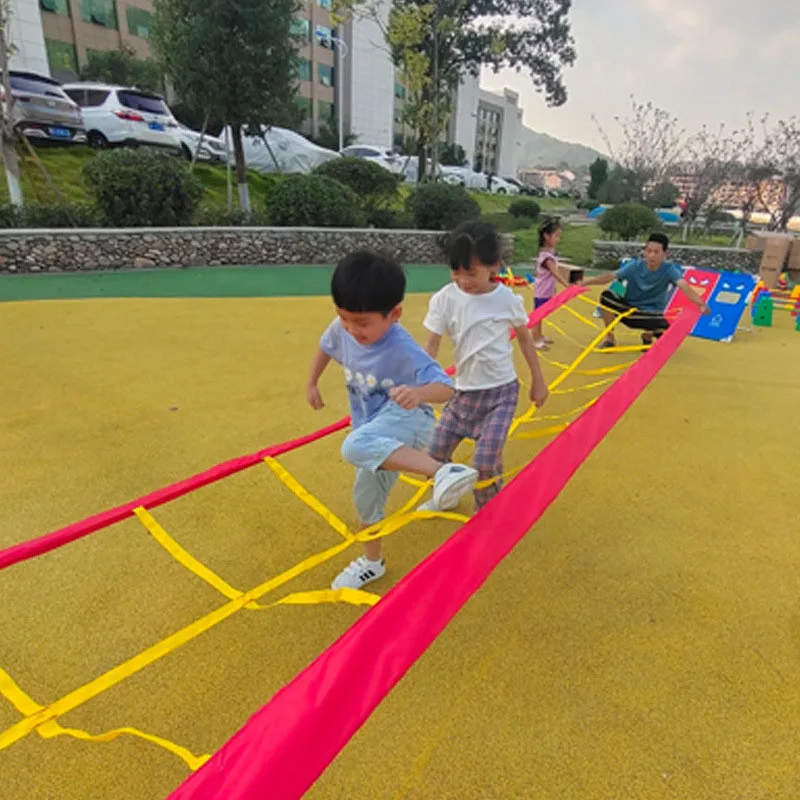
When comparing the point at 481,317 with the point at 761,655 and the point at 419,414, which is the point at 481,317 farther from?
the point at 761,655

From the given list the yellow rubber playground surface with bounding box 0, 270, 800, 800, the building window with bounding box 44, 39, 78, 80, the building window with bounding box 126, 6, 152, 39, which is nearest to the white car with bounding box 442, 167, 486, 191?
the building window with bounding box 126, 6, 152, 39

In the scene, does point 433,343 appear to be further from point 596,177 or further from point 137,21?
point 596,177

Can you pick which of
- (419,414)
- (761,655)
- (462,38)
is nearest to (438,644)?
(419,414)

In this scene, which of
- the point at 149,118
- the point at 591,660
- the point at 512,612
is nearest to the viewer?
the point at 591,660

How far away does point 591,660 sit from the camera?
1899 millimetres

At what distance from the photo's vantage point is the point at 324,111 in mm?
36625

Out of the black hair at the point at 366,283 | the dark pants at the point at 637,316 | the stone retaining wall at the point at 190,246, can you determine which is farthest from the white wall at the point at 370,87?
the black hair at the point at 366,283

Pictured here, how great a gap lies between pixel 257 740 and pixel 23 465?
8.78 feet

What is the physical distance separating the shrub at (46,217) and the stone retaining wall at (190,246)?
67cm

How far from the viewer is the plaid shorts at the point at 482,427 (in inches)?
90.5

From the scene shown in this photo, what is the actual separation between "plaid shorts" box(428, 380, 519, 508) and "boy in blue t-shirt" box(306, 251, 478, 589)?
0.42m

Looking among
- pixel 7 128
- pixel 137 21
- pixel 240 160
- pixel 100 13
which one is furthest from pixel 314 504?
pixel 137 21

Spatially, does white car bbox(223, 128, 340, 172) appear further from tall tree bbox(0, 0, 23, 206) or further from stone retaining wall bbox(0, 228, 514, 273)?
tall tree bbox(0, 0, 23, 206)

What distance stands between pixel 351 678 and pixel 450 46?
18.3m
